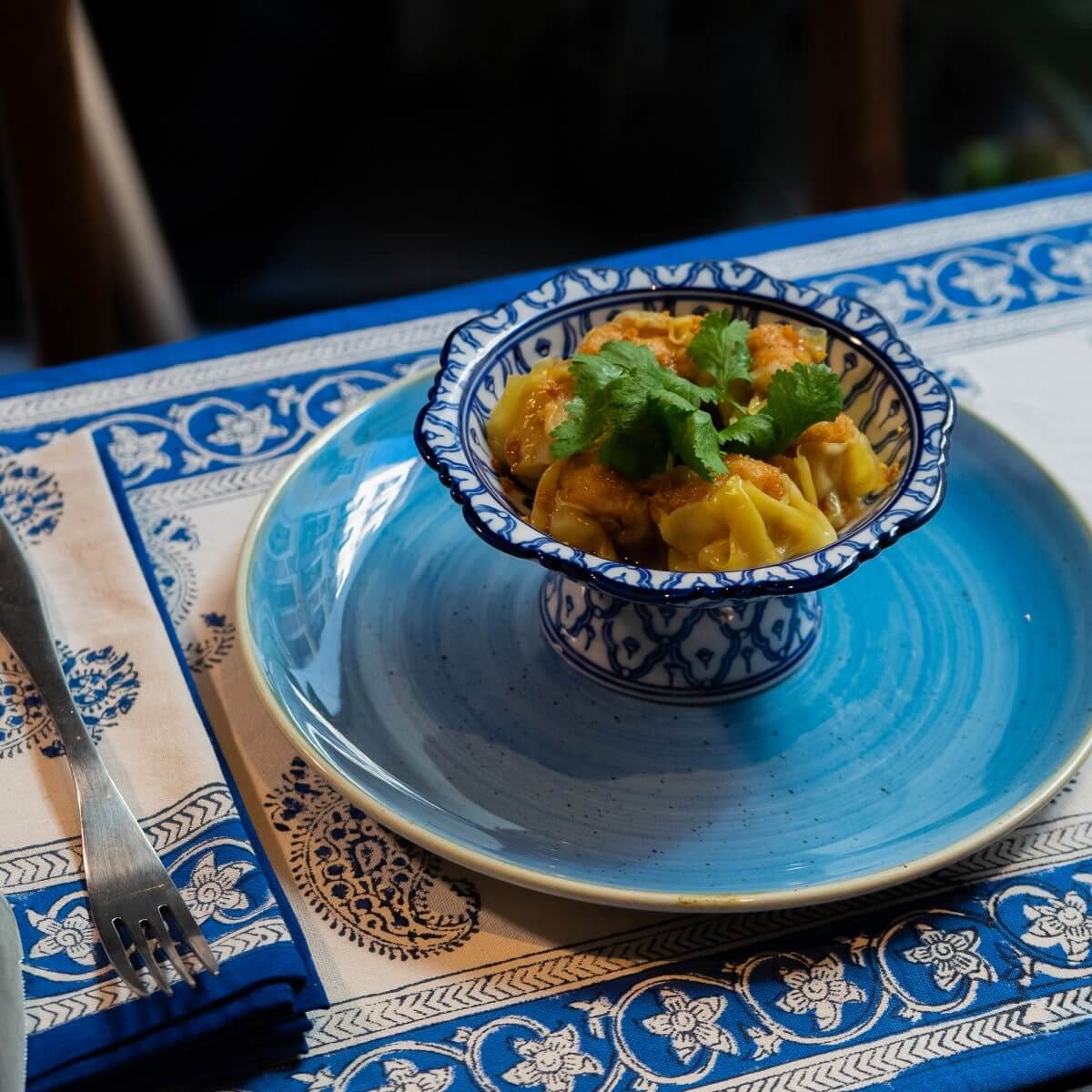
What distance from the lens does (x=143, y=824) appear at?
0.81 m

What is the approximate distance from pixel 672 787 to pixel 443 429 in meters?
0.26

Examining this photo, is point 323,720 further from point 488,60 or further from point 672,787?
point 488,60

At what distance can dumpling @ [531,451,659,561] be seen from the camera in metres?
0.87

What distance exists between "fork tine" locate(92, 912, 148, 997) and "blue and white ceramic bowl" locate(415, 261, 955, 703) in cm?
29

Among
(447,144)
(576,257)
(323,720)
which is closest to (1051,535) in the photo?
(323,720)

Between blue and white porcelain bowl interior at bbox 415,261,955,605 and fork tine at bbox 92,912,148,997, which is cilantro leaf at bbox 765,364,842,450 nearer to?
blue and white porcelain bowl interior at bbox 415,261,955,605

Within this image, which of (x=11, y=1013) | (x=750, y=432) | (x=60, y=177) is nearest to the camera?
(x=11, y=1013)

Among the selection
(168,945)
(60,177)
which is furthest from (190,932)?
(60,177)

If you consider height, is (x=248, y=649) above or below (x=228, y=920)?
above

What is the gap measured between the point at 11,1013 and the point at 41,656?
292mm

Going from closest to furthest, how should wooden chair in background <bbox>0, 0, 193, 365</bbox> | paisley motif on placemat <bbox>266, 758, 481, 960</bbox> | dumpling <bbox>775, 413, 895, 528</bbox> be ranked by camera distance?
paisley motif on placemat <bbox>266, 758, 481, 960</bbox>
dumpling <bbox>775, 413, 895, 528</bbox>
wooden chair in background <bbox>0, 0, 193, 365</bbox>

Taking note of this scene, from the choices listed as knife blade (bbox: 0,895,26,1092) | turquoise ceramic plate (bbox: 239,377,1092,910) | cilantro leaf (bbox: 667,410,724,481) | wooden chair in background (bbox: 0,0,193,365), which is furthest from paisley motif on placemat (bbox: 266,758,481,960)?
wooden chair in background (bbox: 0,0,193,365)

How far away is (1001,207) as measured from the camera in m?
1.46

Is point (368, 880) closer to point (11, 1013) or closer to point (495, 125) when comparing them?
point (11, 1013)
